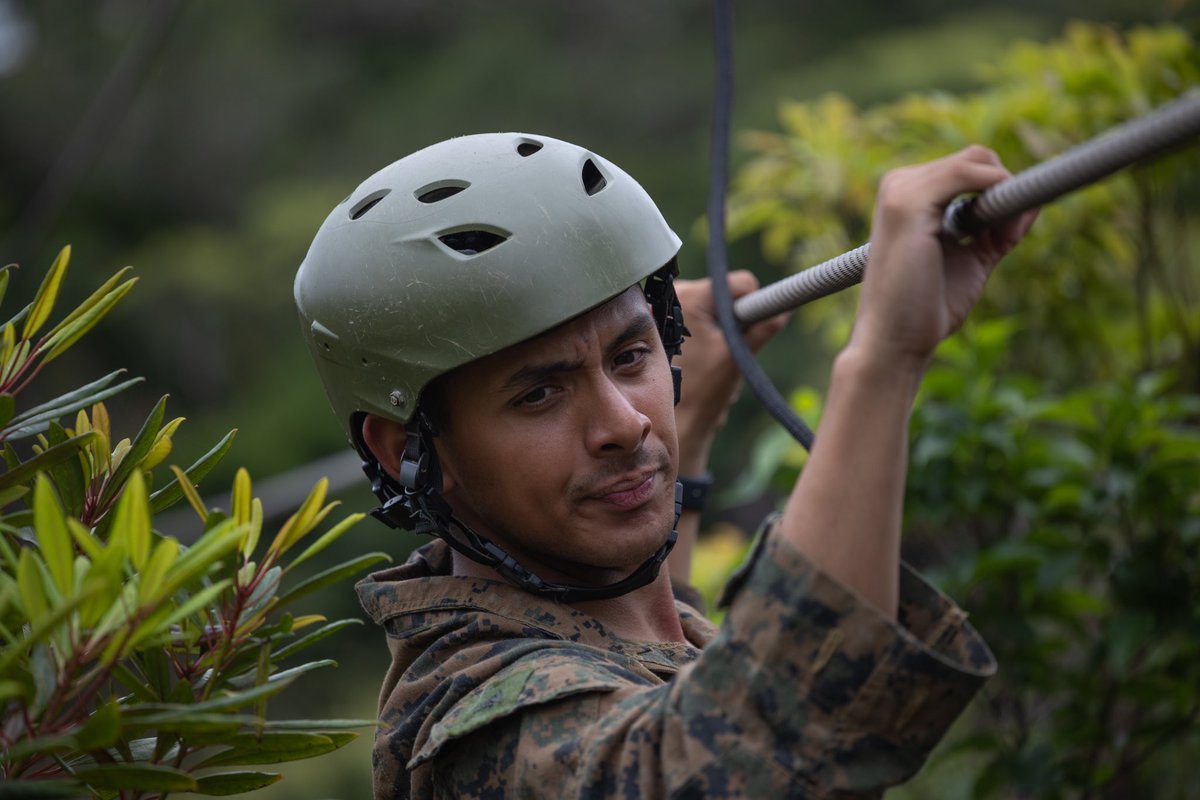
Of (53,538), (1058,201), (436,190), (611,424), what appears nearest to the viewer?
(53,538)

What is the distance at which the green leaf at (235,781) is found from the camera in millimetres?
2207

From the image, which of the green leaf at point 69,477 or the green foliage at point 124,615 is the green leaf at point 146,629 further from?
the green leaf at point 69,477

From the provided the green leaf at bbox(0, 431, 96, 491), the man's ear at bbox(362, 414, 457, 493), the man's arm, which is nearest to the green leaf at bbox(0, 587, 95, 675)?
the green leaf at bbox(0, 431, 96, 491)

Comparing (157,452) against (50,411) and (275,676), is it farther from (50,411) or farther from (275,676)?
(275,676)

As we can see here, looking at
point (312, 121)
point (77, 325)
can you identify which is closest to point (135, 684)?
point (77, 325)

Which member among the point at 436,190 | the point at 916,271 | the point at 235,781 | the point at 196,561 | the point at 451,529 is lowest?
the point at 235,781

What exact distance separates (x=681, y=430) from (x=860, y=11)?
64.0 feet

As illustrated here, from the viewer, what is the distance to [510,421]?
2.49 metres

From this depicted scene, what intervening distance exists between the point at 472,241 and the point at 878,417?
1.04 metres

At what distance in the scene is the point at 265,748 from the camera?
2096mm

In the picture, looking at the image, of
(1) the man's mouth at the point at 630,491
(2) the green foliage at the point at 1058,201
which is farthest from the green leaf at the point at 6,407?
(2) the green foliage at the point at 1058,201

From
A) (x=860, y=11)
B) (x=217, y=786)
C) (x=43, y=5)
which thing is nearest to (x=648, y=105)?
(x=860, y=11)

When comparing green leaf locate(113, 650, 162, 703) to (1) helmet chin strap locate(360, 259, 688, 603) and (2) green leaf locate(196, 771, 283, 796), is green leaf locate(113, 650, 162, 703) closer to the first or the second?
(2) green leaf locate(196, 771, 283, 796)

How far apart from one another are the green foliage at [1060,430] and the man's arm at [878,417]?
2.38 m
